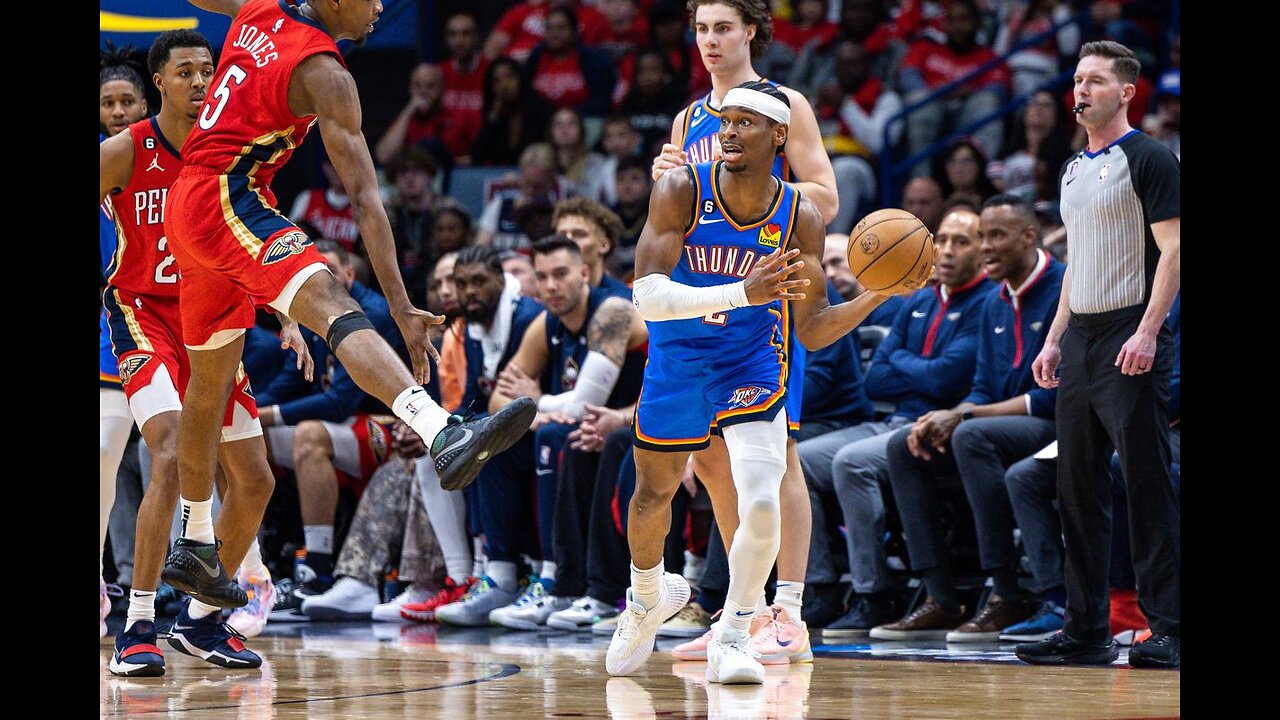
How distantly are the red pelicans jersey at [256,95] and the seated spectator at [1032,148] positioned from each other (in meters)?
6.41

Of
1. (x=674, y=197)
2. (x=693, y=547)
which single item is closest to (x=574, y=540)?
(x=693, y=547)

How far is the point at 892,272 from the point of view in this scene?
4.89m

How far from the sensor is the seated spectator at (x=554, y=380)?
25.2 ft

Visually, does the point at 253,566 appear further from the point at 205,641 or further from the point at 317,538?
the point at 317,538

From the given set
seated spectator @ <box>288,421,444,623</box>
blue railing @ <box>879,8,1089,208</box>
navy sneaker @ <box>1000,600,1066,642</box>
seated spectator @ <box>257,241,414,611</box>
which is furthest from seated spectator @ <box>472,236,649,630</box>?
blue railing @ <box>879,8,1089,208</box>

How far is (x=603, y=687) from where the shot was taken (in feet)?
16.1

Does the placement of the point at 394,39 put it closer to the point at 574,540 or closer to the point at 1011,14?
the point at 1011,14

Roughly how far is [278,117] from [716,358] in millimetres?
1633

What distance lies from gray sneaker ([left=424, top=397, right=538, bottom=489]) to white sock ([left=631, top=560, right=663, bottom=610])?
1.15m

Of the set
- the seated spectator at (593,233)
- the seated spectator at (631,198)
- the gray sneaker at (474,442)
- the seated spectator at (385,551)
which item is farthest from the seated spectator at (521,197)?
the gray sneaker at (474,442)

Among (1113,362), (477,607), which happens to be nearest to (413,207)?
(477,607)

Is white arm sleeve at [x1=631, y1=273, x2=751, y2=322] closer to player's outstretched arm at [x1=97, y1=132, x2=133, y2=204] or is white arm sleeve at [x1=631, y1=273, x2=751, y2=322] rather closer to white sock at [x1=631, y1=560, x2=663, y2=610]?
white sock at [x1=631, y1=560, x2=663, y2=610]

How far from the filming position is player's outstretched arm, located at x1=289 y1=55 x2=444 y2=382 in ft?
15.1

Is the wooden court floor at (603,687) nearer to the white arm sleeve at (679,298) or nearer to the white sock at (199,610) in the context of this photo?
the white sock at (199,610)
